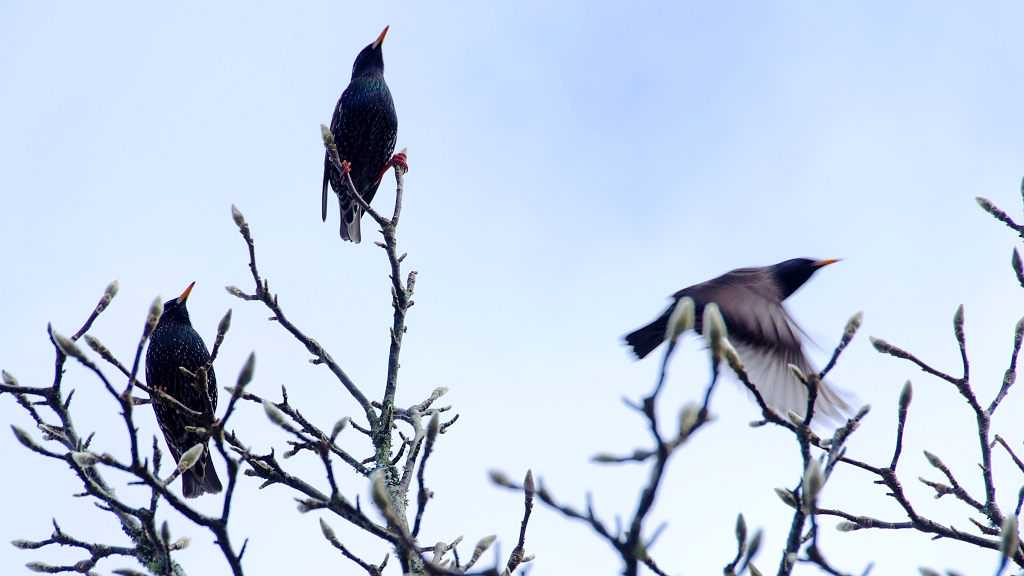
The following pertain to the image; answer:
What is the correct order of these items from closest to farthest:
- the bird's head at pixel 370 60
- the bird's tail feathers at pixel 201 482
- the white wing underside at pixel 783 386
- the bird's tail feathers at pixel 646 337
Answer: the white wing underside at pixel 783 386
the bird's tail feathers at pixel 646 337
the bird's tail feathers at pixel 201 482
the bird's head at pixel 370 60

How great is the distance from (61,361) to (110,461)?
0.69 meters

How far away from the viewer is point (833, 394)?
4.20 m

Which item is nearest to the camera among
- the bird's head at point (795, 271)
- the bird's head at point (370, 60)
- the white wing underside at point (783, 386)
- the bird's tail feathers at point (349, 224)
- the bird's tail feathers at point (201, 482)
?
the white wing underside at point (783, 386)

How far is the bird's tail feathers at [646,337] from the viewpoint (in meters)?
5.02

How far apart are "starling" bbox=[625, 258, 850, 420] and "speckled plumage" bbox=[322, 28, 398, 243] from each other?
2.95 meters

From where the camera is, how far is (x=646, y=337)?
16.6ft

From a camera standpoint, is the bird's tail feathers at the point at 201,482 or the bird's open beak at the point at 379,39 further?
the bird's open beak at the point at 379,39

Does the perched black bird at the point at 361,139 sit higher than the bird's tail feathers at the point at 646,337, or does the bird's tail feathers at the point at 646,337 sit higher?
the perched black bird at the point at 361,139

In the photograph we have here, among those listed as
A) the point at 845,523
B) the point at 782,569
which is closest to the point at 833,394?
the point at 845,523

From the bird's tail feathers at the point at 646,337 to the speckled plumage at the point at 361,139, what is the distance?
275 centimetres

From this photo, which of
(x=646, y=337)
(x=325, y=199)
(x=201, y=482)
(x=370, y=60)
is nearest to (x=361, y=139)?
(x=325, y=199)

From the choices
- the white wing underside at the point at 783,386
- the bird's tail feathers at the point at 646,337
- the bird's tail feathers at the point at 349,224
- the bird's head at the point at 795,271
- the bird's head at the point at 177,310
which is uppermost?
the bird's tail feathers at the point at 349,224

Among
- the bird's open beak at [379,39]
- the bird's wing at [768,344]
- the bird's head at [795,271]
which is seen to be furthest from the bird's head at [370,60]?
the bird's wing at [768,344]

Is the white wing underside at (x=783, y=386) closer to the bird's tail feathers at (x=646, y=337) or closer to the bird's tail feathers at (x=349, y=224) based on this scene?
the bird's tail feathers at (x=646, y=337)
